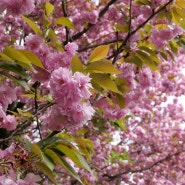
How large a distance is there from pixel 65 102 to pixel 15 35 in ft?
10.8

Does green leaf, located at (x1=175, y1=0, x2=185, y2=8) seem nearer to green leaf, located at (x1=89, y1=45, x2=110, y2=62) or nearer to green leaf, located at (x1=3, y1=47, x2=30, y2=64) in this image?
green leaf, located at (x1=89, y1=45, x2=110, y2=62)

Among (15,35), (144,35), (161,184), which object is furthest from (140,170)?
(144,35)

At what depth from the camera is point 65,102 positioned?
159 cm

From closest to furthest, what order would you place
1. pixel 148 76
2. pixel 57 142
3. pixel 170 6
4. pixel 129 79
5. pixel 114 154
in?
pixel 57 142, pixel 170 6, pixel 129 79, pixel 148 76, pixel 114 154

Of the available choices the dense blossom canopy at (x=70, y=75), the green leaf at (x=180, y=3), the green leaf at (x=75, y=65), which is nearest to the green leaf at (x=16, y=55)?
the dense blossom canopy at (x=70, y=75)

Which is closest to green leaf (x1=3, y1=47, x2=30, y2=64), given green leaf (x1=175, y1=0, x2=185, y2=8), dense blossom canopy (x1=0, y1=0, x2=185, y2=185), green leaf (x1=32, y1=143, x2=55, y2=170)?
dense blossom canopy (x1=0, y1=0, x2=185, y2=185)

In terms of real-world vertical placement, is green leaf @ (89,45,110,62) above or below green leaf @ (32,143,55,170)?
above

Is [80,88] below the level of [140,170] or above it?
above

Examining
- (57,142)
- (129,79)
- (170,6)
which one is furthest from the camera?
(129,79)

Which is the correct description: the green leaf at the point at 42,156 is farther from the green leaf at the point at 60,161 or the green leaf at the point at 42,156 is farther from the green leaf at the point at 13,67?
the green leaf at the point at 13,67

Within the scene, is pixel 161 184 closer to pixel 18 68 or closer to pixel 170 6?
pixel 170 6

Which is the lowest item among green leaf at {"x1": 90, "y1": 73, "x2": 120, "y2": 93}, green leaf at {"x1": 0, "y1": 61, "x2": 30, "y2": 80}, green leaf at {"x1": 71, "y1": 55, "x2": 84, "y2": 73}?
green leaf at {"x1": 90, "y1": 73, "x2": 120, "y2": 93}

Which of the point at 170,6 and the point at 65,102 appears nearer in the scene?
the point at 65,102

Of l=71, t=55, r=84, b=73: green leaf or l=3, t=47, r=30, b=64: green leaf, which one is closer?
l=3, t=47, r=30, b=64: green leaf
